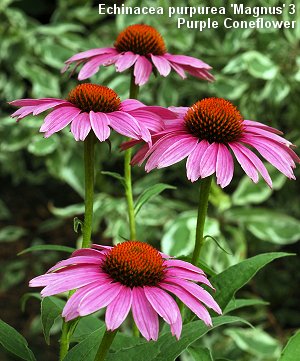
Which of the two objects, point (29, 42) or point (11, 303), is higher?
point (29, 42)

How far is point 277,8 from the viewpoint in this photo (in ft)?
6.22

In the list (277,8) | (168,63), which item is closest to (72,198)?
(277,8)

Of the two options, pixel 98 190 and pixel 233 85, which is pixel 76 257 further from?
pixel 98 190

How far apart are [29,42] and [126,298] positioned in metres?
1.66

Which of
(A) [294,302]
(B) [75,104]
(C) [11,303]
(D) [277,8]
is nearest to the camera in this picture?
(B) [75,104]

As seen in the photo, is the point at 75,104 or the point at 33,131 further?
the point at 33,131

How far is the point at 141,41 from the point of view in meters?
0.97

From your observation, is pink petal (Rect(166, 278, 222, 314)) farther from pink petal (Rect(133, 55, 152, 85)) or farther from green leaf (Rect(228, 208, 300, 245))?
green leaf (Rect(228, 208, 300, 245))

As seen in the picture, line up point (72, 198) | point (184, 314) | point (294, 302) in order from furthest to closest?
point (72, 198)
point (294, 302)
point (184, 314)

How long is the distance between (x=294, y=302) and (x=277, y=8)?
892 millimetres

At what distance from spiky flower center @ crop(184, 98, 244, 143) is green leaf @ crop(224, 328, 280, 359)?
1021 millimetres

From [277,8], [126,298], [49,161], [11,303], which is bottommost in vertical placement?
[11,303]

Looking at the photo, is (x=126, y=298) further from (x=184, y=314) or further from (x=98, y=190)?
(x=98, y=190)

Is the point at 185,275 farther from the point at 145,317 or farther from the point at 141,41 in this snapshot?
the point at 141,41
